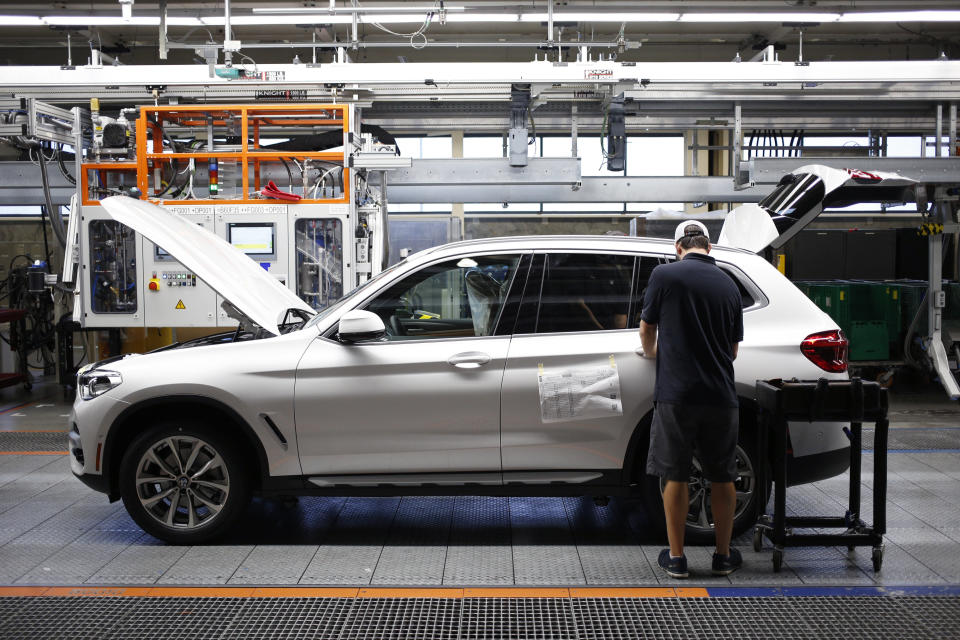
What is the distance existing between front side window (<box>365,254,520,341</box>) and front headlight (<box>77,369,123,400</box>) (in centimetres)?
142

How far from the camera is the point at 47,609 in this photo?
355cm

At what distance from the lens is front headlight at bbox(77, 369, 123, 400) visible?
4.30 meters

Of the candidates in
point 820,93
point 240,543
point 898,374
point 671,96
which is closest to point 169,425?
point 240,543

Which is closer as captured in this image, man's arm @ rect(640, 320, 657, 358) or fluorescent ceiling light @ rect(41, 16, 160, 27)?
man's arm @ rect(640, 320, 657, 358)

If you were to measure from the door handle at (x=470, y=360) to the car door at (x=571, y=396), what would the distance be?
0.13 m

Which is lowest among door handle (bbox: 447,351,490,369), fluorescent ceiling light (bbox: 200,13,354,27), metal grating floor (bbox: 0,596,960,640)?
metal grating floor (bbox: 0,596,960,640)

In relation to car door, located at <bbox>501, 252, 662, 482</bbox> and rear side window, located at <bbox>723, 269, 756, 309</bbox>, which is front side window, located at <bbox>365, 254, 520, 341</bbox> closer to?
car door, located at <bbox>501, 252, 662, 482</bbox>

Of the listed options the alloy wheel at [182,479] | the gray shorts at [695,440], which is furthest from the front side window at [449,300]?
the alloy wheel at [182,479]

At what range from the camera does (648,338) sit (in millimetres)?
3861

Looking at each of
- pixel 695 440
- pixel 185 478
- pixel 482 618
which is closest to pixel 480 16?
pixel 185 478

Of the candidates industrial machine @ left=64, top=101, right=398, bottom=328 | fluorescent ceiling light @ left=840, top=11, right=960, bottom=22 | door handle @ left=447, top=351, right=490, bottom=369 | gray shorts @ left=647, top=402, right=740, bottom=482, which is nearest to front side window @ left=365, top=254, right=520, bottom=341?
door handle @ left=447, top=351, right=490, bottom=369

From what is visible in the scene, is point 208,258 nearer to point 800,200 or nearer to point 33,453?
point 33,453

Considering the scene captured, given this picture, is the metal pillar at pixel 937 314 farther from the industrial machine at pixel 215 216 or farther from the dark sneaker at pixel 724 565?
the dark sneaker at pixel 724 565

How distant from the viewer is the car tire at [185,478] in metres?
4.26
